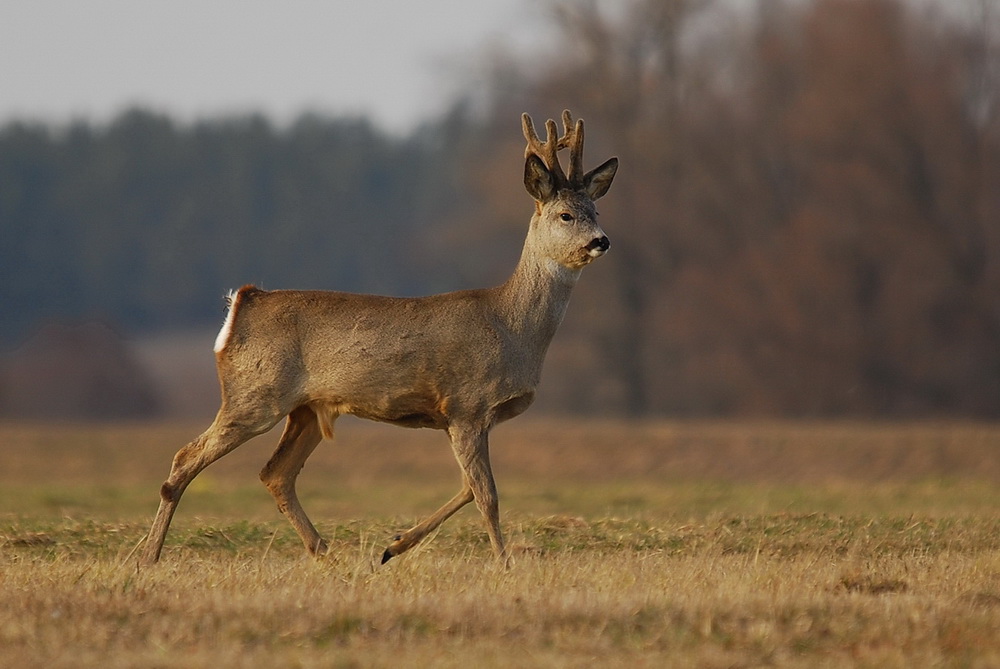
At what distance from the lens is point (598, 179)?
1188cm

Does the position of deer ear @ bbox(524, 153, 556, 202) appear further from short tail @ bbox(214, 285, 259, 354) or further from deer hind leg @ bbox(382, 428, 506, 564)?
short tail @ bbox(214, 285, 259, 354)

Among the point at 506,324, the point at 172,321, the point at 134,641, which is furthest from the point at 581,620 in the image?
the point at 172,321

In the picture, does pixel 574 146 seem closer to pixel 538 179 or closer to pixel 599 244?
pixel 538 179

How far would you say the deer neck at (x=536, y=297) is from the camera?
36.8 feet

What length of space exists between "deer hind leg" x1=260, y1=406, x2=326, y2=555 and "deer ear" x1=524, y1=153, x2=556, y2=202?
2.26 metres

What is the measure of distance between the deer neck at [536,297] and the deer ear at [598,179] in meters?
0.67

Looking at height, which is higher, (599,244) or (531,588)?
(599,244)

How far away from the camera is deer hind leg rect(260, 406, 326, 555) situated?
1150 cm

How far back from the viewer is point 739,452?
28406mm

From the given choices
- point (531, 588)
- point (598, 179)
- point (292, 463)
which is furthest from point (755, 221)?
point (531, 588)

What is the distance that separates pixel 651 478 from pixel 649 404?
15825 millimetres

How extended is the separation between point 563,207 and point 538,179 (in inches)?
10.5

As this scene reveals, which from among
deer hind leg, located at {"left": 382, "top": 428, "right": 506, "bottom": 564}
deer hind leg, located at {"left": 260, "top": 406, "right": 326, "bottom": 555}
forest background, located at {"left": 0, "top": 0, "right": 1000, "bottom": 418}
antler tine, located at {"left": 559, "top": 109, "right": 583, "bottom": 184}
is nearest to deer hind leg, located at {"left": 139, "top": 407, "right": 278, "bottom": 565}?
deer hind leg, located at {"left": 260, "top": 406, "right": 326, "bottom": 555}

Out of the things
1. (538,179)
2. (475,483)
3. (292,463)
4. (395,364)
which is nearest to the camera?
(475,483)
